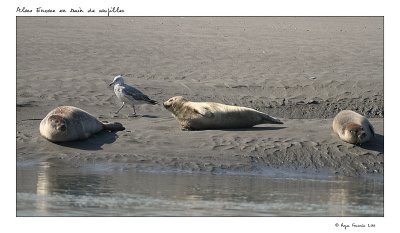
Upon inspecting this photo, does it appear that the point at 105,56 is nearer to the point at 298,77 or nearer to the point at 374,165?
the point at 298,77

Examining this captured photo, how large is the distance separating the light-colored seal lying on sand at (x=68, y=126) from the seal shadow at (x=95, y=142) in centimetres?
5

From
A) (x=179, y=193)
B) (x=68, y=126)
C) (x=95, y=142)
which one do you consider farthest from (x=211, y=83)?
(x=179, y=193)

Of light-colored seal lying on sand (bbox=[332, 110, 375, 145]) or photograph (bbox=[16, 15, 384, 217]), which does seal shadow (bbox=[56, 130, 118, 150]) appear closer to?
photograph (bbox=[16, 15, 384, 217])

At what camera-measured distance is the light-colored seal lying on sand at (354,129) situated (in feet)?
31.3

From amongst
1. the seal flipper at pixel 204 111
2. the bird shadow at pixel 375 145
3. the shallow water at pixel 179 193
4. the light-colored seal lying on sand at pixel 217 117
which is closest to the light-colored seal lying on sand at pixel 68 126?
the shallow water at pixel 179 193

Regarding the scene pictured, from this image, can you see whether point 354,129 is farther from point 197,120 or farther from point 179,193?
point 179,193

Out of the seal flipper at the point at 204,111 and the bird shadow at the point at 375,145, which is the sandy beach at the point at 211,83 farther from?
the seal flipper at the point at 204,111

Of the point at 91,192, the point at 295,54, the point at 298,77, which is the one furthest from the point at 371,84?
the point at 91,192

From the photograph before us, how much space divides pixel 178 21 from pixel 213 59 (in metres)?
3.71

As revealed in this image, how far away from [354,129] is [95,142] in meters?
2.87

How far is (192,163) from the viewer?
9.31 m

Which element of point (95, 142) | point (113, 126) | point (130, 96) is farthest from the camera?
point (130, 96)

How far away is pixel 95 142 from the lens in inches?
391

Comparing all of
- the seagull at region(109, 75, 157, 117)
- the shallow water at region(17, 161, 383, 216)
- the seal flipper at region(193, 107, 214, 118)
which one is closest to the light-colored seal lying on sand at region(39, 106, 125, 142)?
the shallow water at region(17, 161, 383, 216)
